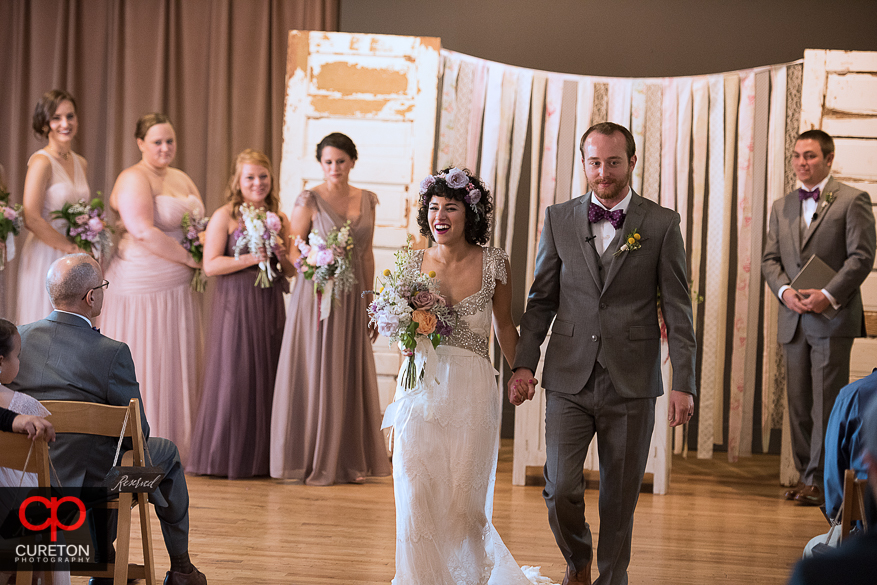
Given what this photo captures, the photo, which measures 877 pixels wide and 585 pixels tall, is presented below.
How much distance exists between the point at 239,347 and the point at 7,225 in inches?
64.8

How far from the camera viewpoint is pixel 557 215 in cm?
324

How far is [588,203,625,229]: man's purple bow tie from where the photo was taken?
308 centimetres

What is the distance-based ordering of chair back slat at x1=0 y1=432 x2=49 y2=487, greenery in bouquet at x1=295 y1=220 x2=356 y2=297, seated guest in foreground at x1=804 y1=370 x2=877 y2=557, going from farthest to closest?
greenery in bouquet at x1=295 y1=220 x2=356 y2=297, seated guest in foreground at x1=804 y1=370 x2=877 y2=557, chair back slat at x1=0 y1=432 x2=49 y2=487

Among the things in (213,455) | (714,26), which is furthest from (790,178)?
(213,455)

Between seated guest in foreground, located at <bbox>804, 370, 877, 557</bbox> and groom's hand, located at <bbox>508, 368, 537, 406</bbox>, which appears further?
groom's hand, located at <bbox>508, 368, 537, 406</bbox>

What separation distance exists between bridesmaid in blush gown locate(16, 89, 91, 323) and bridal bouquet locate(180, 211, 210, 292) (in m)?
0.68

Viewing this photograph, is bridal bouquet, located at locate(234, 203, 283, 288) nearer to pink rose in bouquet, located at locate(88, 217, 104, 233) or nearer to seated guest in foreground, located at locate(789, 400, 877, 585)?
pink rose in bouquet, located at locate(88, 217, 104, 233)

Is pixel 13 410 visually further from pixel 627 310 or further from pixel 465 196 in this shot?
pixel 627 310

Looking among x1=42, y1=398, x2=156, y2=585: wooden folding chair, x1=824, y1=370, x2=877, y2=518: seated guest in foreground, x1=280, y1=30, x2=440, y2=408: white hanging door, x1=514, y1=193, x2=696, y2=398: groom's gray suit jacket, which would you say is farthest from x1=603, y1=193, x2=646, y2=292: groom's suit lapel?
x1=280, y1=30, x2=440, y2=408: white hanging door

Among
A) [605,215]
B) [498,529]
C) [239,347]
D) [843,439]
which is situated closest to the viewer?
[843,439]

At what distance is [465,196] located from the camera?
3.28 metres

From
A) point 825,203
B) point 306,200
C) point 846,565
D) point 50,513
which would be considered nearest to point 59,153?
point 306,200

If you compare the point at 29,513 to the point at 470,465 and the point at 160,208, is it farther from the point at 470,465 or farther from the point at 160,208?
the point at 160,208

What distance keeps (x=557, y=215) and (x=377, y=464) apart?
2.61 meters
